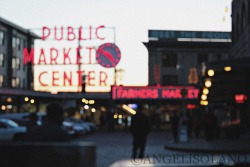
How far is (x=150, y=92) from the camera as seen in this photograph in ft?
180

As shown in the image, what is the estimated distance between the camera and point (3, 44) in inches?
2803

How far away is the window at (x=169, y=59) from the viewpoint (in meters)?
77.8

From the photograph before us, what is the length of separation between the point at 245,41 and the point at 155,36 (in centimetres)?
4415

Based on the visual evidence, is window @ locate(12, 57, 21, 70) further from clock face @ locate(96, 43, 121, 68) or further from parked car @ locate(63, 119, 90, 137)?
parked car @ locate(63, 119, 90, 137)

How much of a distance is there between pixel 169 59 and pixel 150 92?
23919 millimetres

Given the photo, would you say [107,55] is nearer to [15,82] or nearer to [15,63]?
[15,63]

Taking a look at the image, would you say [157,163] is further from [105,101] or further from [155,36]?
[155,36]

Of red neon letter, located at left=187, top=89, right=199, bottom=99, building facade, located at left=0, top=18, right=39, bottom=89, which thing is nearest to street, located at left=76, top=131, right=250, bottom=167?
red neon letter, located at left=187, top=89, right=199, bottom=99

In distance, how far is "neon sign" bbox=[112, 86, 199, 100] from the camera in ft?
178

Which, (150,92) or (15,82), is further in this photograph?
(15,82)

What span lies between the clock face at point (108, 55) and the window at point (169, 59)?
1071 inches

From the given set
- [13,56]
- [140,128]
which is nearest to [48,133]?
[140,128]

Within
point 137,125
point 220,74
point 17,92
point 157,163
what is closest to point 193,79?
point 17,92

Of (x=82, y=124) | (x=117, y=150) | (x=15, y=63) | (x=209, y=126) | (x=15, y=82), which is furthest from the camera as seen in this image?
(x=15, y=82)
